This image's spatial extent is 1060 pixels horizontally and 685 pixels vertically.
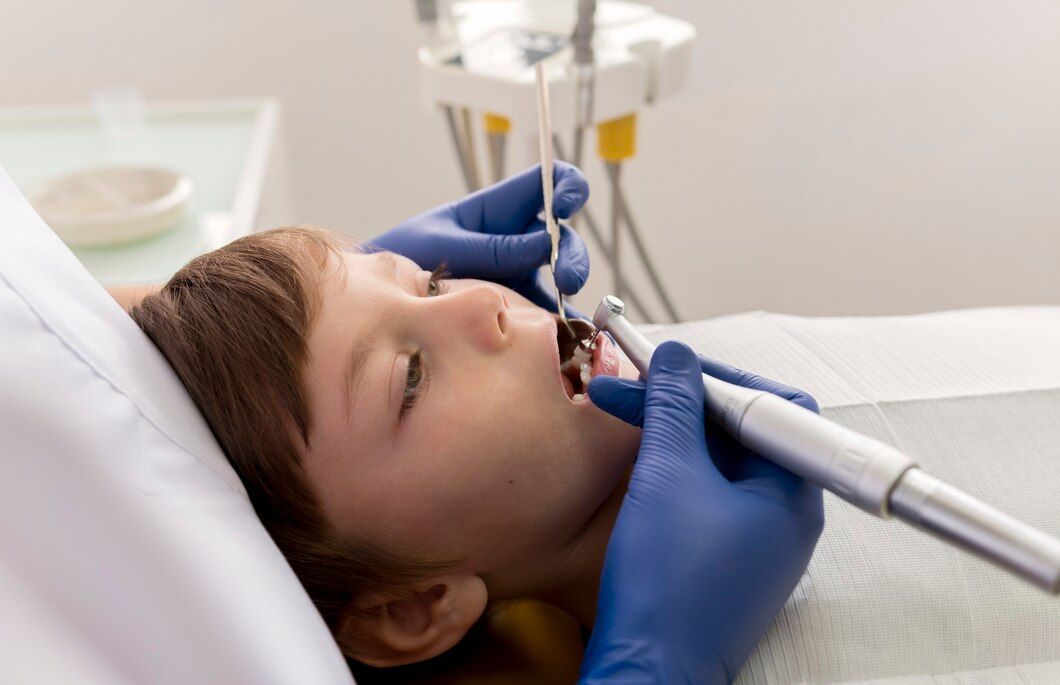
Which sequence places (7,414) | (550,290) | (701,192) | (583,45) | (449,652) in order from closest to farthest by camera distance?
(7,414) < (449,652) < (550,290) < (583,45) < (701,192)

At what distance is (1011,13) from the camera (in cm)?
197

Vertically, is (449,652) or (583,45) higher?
(583,45)

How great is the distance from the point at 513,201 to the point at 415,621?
1.82ft

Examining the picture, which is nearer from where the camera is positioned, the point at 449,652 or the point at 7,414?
the point at 7,414

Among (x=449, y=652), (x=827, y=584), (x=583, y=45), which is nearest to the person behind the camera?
(x=827, y=584)

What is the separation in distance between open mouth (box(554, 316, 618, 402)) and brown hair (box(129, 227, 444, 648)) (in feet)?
0.70

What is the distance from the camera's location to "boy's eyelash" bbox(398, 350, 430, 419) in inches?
31.0

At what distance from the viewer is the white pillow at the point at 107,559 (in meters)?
0.61

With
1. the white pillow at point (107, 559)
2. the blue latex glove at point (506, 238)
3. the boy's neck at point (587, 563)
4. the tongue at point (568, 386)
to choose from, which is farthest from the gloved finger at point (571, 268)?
the white pillow at point (107, 559)

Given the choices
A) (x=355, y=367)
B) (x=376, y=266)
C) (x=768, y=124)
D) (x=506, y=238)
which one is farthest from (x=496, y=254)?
(x=768, y=124)

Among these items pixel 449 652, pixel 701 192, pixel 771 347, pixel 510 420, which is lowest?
pixel 701 192

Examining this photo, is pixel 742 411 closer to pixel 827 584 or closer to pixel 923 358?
pixel 827 584

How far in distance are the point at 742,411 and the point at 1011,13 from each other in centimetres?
170

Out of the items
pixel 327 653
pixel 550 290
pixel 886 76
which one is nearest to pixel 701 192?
pixel 886 76
